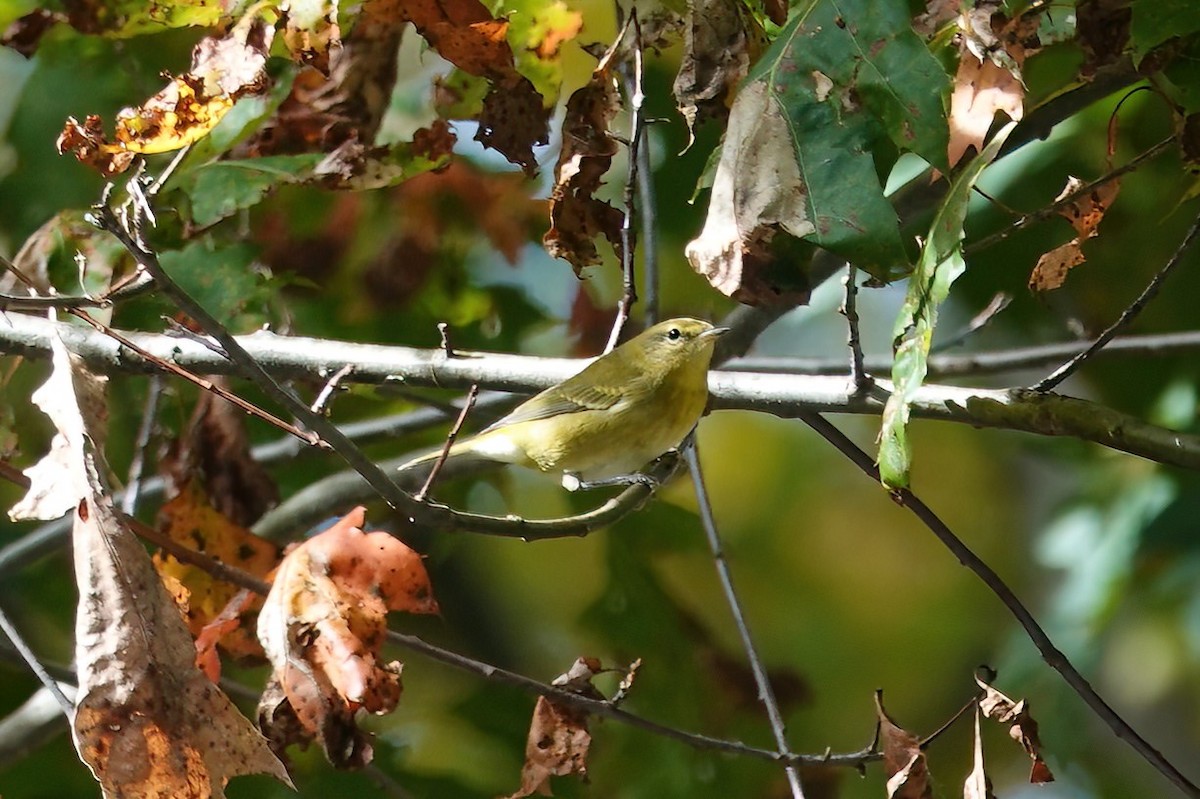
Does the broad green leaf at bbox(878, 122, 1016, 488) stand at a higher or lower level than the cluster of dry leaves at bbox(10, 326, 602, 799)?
higher

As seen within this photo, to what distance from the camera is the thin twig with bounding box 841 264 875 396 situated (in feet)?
4.41

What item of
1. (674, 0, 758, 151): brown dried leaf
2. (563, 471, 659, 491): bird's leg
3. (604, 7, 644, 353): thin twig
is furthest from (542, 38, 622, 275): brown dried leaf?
(563, 471, 659, 491): bird's leg

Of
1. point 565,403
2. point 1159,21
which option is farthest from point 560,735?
point 1159,21

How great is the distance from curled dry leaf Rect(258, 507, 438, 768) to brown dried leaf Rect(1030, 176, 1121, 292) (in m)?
0.95

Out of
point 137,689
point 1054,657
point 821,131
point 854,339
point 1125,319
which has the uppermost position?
point 821,131

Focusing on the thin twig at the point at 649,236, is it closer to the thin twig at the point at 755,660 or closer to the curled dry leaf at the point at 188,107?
the thin twig at the point at 755,660

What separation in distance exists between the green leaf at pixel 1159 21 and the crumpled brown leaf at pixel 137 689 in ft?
4.01

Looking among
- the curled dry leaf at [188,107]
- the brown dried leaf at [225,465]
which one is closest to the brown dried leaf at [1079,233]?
the curled dry leaf at [188,107]

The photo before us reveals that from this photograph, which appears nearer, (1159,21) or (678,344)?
(1159,21)

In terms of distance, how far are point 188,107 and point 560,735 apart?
1.01 m

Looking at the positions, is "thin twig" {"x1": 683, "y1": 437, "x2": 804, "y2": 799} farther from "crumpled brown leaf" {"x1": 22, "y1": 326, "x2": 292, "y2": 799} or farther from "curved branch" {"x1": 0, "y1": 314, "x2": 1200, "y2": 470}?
"crumpled brown leaf" {"x1": 22, "y1": 326, "x2": 292, "y2": 799}

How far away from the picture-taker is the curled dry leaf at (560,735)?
65.2 inches

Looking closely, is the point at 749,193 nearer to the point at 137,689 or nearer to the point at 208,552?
the point at 137,689

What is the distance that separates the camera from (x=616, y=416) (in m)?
2.46
